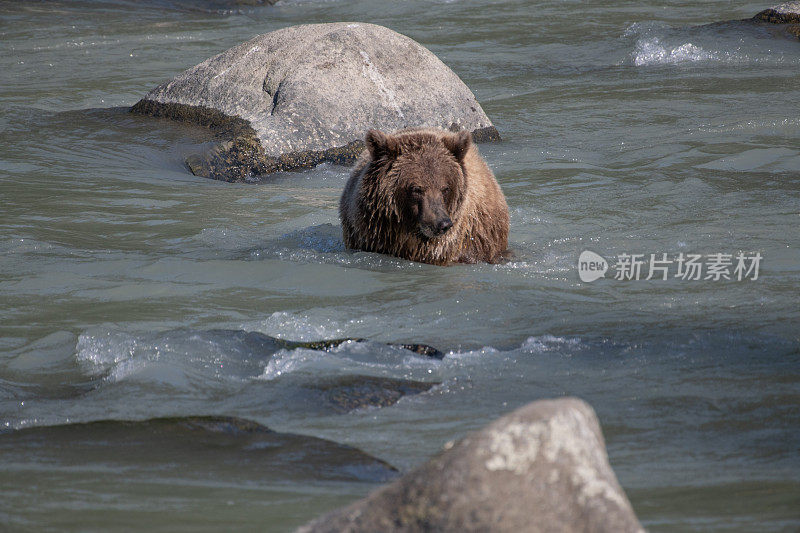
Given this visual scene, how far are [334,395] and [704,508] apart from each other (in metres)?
2.30

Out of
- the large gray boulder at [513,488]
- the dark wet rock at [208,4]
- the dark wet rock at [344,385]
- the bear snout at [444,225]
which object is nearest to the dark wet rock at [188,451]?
the dark wet rock at [344,385]

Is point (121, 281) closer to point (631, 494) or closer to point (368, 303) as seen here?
point (368, 303)

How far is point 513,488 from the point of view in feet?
8.37

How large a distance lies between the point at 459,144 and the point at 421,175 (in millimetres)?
449

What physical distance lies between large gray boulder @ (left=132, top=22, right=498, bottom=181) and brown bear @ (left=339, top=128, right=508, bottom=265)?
3.35 m

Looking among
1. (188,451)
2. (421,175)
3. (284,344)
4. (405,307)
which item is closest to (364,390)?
(284,344)

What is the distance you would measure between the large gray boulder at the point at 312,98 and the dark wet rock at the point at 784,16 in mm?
8774

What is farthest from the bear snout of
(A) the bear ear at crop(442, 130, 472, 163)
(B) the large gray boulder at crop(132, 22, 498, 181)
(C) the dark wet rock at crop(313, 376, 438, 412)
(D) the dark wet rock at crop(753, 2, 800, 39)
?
(D) the dark wet rock at crop(753, 2, 800, 39)

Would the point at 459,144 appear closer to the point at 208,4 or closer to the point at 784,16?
the point at 784,16

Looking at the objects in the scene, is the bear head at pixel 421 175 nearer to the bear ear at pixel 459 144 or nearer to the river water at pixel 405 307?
the bear ear at pixel 459 144

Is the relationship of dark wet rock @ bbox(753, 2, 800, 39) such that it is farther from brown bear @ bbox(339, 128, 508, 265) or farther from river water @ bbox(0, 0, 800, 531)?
brown bear @ bbox(339, 128, 508, 265)

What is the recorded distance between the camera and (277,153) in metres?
12.0

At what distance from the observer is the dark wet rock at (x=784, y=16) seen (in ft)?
61.2

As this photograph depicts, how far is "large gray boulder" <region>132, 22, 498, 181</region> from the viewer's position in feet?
39.4
